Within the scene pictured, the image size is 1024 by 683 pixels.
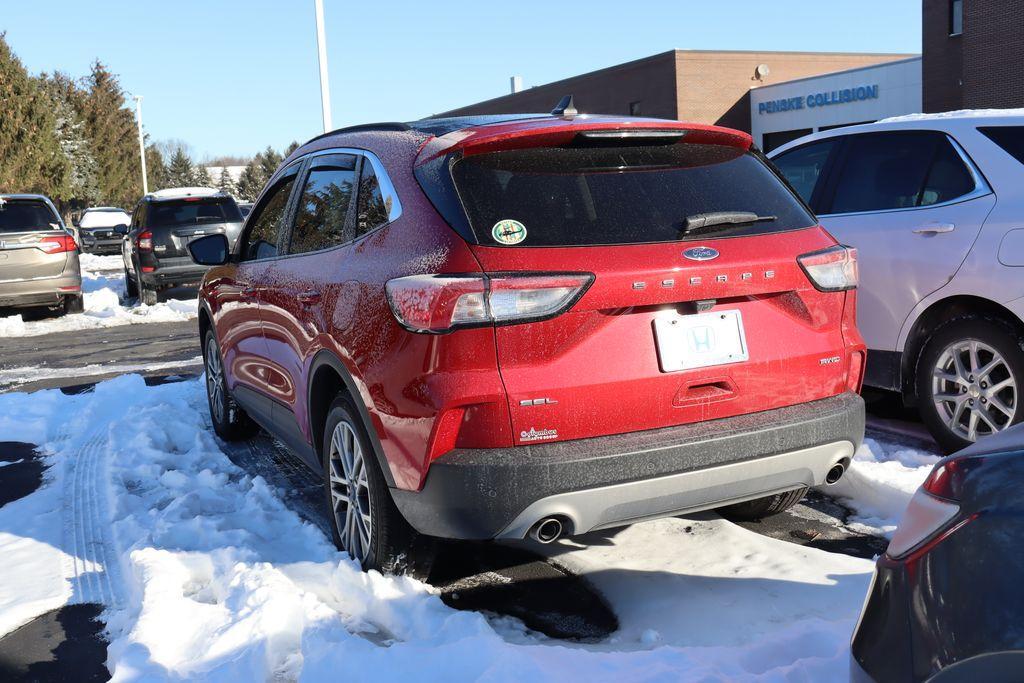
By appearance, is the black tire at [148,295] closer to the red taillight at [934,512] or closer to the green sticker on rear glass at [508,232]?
the green sticker on rear glass at [508,232]

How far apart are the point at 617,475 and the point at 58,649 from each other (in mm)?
2087

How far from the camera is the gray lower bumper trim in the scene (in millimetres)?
3053

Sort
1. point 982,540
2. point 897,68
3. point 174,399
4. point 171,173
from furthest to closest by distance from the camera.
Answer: point 171,173
point 897,68
point 174,399
point 982,540

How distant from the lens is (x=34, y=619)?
376 centimetres

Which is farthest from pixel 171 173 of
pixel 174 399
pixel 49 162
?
pixel 174 399

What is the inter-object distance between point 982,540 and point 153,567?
314cm

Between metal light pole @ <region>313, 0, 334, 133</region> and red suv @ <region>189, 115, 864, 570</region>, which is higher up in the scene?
metal light pole @ <region>313, 0, 334, 133</region>

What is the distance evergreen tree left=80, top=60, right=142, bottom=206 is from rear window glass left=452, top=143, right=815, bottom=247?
182 ft

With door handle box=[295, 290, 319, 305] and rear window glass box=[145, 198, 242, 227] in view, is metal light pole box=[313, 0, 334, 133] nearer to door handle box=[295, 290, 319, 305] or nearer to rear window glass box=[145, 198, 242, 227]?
rear window glass box=[145, 198, 242, 227]

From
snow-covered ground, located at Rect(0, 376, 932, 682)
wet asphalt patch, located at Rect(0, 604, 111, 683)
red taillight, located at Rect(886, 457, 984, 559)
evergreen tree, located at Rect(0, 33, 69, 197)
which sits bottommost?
wet asphalt patch, located at Rect(0, 604, 111, 683)

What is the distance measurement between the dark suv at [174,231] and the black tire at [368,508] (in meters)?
12.9

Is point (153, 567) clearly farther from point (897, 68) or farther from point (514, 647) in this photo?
point (897, 68)

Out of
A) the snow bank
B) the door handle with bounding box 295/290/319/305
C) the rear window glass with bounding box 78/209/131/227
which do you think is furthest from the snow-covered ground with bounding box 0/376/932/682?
the rear window glass with bounding box 78/209/131/227

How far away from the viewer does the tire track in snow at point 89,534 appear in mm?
3986
